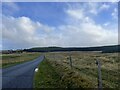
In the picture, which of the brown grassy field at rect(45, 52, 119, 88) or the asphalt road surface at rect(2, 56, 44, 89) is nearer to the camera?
the brown grassy field at rect(45, 52, 119, 88)

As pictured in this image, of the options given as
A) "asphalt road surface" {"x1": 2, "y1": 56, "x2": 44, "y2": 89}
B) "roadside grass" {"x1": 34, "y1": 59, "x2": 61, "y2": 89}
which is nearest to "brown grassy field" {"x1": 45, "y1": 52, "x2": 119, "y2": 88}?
"roadside grass" {"x1": 34, "y1": 59, "x2": 61, "y2": 89}

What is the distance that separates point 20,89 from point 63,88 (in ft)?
7.63

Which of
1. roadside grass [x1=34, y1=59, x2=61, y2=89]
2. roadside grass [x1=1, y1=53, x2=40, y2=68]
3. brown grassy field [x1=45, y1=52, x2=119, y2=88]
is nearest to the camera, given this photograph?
brown grassy field [x1=45, y1=52, x2=119, y2=88]

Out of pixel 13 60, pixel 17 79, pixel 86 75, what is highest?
pixel 86 75

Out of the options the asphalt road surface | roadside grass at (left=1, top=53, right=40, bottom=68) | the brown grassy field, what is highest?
the brown grassy field

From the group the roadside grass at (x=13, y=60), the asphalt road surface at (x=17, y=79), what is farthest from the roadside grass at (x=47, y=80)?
the roadside grass at (x=13, y=60)

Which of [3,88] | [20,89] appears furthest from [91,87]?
[3,88]

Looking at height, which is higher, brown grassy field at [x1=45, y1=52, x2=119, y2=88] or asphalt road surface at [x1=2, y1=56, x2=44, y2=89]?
brown grassy field at [x1=45, y1=52, x2=119, y2=88]

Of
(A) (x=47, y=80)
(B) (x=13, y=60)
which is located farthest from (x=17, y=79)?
(B) (x=13, y=60)

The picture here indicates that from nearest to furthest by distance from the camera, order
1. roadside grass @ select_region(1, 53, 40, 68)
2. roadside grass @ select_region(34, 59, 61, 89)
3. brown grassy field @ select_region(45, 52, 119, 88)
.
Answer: brown grassy field @ select_region(45, 52, 119, 88), roadside grass @ select_region(34, 59, 61, 89), roadside grass @ select_region(1, 53, 40, 68)

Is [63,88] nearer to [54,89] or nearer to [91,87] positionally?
[54,89]

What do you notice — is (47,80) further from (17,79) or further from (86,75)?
(86,75)

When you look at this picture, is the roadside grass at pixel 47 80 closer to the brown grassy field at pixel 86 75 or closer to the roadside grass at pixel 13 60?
the brown grassy field at pixel 86 75

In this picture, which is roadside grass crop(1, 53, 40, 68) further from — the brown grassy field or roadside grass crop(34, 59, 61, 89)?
roadside grass crop(34, 59, 61, 89)
